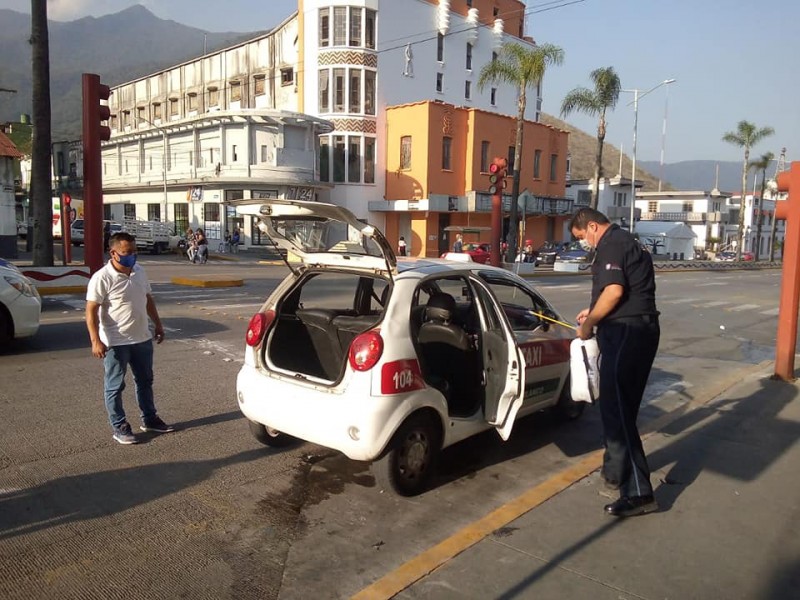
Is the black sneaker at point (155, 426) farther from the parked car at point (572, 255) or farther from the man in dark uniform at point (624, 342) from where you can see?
the parked car at point (572, 255)

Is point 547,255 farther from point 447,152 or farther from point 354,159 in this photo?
point 354,159

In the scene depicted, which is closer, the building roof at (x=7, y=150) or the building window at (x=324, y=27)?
the building roof at (x=7, y=150)

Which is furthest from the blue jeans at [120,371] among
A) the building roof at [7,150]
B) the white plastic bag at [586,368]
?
the building roof at [7,150]

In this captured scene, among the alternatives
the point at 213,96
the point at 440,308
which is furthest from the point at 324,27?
the point at 440,308

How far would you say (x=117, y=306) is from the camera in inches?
202

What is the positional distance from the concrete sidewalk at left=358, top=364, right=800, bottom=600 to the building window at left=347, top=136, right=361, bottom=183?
123 ft

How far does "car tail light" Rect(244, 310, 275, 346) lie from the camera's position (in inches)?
191

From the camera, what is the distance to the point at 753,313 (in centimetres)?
1653

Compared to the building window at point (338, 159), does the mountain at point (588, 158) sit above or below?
above

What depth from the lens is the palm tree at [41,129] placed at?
16344mm

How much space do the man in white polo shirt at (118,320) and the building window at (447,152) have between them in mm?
37004

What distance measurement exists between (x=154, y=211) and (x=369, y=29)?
59.3 ft

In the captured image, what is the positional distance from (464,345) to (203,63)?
186ft

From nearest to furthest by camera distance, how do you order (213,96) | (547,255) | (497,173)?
(497,173) < (547,255) < (213,96)
